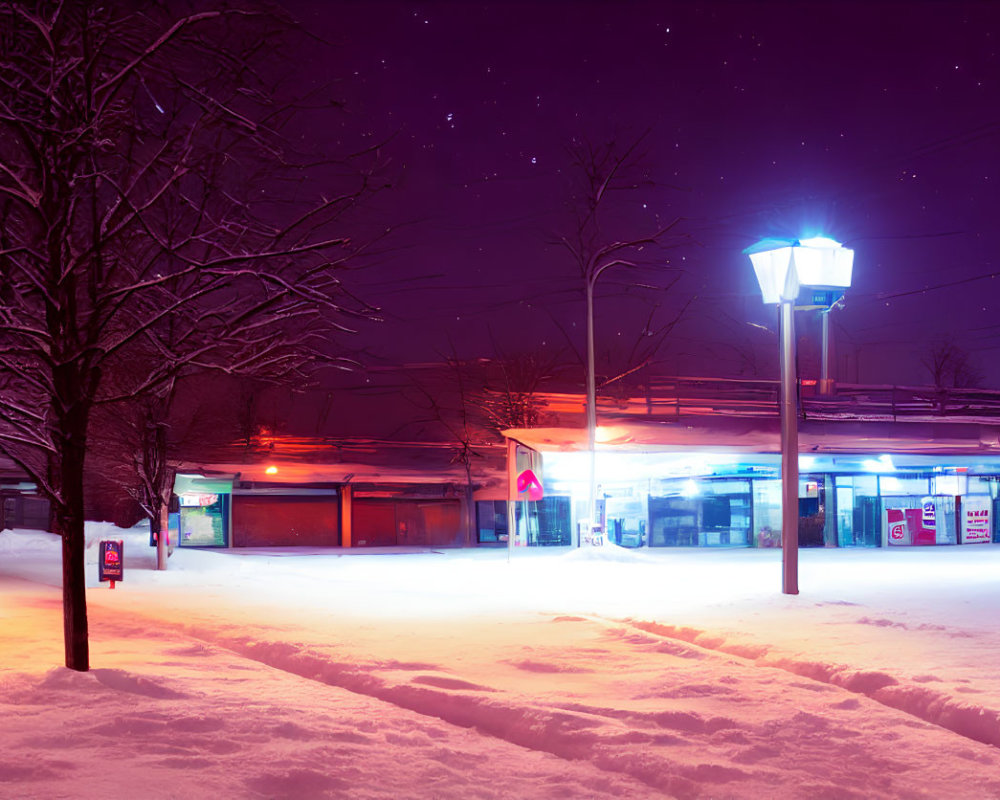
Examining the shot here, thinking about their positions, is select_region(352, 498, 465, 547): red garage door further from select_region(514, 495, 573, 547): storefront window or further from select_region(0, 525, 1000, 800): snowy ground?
select_region(0, 525, 1000, 800): snowy ground

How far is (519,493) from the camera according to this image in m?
27.0

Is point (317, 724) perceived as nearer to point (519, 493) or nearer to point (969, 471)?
point (519, 493)

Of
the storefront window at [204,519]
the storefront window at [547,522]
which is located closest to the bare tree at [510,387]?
the storefront window at [547,522]

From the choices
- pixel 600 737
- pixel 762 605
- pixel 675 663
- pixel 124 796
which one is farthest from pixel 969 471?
pixel 124 796

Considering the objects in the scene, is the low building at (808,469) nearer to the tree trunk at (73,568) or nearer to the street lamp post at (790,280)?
the street lamp post at (790,280)

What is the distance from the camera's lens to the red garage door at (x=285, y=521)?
42.9m

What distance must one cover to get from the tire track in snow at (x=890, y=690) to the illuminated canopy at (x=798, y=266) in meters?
7.84

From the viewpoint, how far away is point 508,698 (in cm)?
834

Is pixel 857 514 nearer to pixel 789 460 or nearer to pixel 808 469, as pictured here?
pixel 808 469

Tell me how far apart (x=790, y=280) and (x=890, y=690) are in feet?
34.3

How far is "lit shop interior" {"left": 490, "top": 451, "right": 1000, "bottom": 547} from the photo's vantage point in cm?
3612

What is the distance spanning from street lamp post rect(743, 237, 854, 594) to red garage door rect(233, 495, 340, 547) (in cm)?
2893

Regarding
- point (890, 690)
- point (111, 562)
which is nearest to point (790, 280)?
point (890, 690)

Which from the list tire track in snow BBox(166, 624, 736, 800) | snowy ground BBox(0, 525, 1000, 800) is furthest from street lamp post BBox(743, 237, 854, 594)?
tire track in snow BBox(166, 624, 736, 800)
